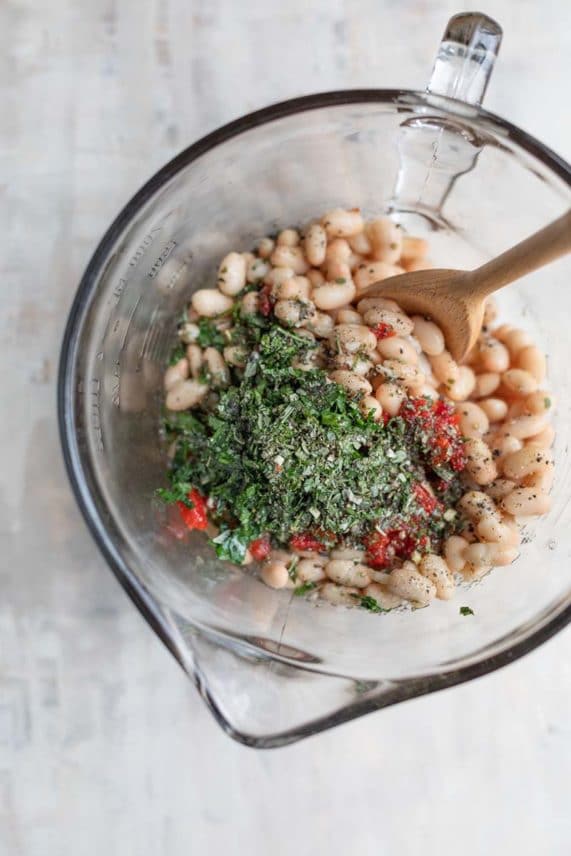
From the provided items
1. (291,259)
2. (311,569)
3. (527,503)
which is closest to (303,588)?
(311,569)

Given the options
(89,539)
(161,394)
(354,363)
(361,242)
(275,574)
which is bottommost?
(89,539)

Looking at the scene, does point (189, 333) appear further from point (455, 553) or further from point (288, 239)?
point (455, 553)

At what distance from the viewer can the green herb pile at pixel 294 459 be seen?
2.28 feet

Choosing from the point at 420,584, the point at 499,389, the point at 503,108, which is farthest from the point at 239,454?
the point at 503,108

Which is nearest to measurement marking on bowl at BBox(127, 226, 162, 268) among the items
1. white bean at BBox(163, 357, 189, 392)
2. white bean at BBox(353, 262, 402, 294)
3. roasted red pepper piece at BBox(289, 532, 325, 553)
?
white bean at BBox(163, 357, 189, 392)

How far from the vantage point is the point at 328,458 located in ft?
2.29

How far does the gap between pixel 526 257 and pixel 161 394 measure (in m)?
0.41

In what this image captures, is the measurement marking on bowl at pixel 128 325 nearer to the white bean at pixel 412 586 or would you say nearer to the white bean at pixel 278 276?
the white bean at pixel 278 276

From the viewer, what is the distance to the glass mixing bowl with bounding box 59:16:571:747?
734 millimetres

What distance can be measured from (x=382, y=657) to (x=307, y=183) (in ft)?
1.67

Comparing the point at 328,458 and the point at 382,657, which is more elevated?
the point at 328,458

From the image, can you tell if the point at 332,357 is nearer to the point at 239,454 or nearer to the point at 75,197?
the point at 239,454

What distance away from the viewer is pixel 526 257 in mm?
591

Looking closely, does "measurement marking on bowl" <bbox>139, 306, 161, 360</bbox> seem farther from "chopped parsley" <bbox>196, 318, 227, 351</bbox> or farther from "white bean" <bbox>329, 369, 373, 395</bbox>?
"white bean" <bbox>329, 369, 373, 395</bbox>
